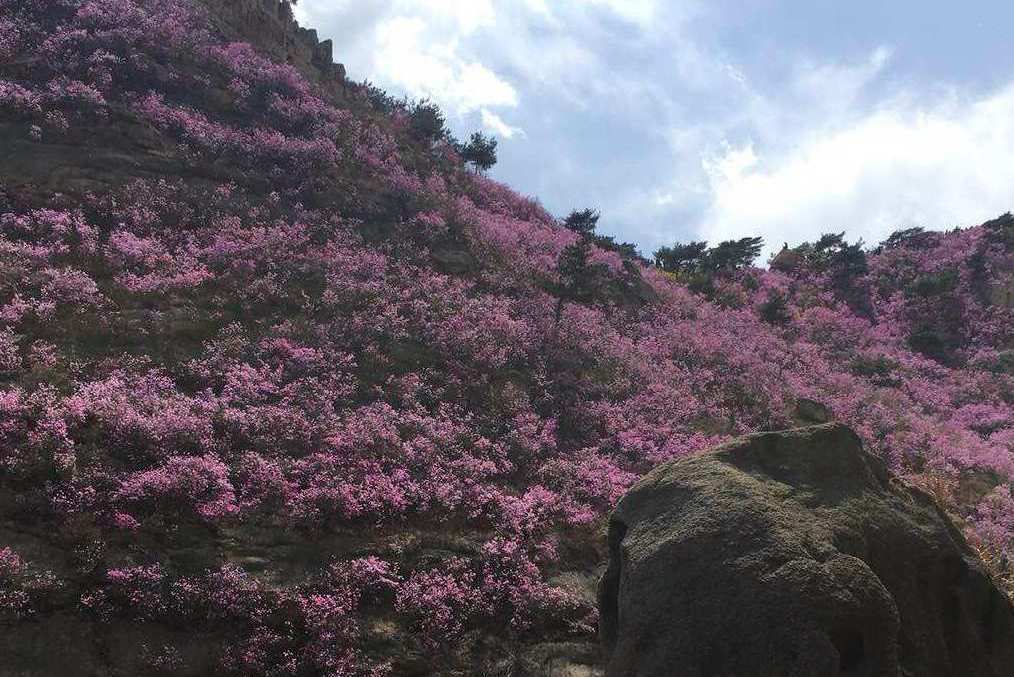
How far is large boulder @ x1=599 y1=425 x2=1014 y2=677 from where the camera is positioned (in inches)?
273

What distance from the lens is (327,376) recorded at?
58.1 ft

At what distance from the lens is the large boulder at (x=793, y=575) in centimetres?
692

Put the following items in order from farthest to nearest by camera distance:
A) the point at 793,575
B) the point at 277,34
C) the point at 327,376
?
the point at 277,34
the point at 327,376
the point at 793,575

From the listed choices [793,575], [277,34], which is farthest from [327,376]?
[277,34]

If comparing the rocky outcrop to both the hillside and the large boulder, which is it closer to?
the hillside

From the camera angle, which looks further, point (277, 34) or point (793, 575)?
point (277, 34)

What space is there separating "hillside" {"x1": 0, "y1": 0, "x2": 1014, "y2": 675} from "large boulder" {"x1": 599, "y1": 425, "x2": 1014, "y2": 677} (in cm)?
432

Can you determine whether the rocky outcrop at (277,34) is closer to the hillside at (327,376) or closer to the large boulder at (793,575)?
the hillside at (327,376)

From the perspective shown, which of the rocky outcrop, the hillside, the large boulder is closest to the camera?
the large boulder

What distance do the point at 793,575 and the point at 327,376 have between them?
43.0 feet

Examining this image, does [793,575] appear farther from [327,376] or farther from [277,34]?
[277,34]

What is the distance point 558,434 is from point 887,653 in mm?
12626

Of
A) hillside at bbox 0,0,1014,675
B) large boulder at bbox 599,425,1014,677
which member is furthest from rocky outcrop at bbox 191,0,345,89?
large boulder at bbox 599,425,1014,677

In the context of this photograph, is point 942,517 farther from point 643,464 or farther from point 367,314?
point 367,314
